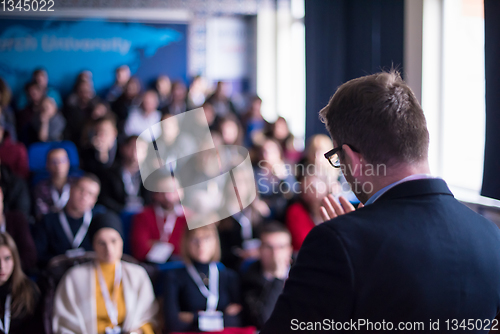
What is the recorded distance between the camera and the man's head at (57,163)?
11.6ft

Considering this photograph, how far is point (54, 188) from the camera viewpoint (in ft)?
11.6

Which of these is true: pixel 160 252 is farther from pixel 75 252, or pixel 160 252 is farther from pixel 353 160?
pixel 353 160

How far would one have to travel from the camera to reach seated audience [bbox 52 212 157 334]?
2.60 metres

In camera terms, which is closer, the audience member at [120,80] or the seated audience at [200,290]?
the seated audience at [200,290]

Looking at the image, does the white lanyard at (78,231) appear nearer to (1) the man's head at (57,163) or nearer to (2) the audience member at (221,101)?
(1) the man's head at (57,163)

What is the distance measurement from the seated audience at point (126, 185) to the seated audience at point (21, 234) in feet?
2.61

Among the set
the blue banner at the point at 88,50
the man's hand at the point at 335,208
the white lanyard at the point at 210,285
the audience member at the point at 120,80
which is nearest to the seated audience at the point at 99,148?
the white lanyard at the point at 210,285

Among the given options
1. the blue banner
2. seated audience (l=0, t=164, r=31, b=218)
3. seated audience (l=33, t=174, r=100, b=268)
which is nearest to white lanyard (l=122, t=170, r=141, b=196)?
seated audience (l=33, t=174, r=100, b=268)

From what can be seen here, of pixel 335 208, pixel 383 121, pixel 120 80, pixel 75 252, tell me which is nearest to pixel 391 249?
pixel 383 121

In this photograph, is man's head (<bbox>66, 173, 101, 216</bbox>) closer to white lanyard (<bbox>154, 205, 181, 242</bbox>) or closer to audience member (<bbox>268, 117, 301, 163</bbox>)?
white lanyard (<bbox>154, 205, 181, 242</bbox>)

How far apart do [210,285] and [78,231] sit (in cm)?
105

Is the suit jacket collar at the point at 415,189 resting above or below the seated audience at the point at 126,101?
below

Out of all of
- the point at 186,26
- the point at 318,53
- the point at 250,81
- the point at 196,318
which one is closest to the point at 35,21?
the point at 186,26

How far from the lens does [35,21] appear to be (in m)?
7.69
